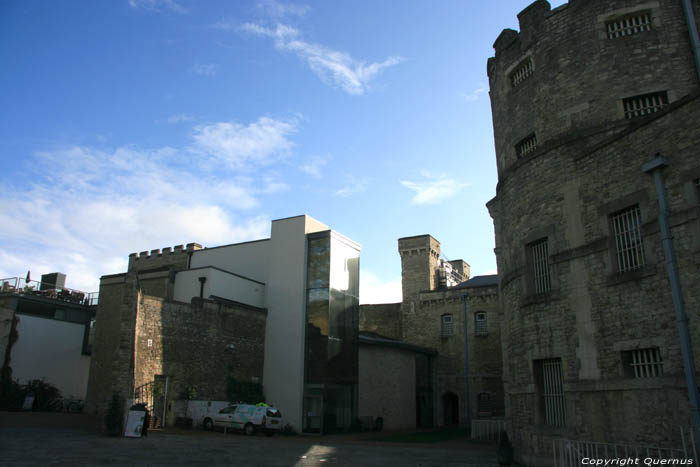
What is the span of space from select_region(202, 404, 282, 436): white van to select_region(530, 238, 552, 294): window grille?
12.5m

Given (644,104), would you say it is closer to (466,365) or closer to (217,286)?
(217,286)

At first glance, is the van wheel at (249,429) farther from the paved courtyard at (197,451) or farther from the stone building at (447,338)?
the stone building at (447,338)

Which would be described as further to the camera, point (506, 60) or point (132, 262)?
point (132, 262)

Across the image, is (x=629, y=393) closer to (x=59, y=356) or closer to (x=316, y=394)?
(x=316, y=394)

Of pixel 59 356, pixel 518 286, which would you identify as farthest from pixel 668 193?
pixel 59 356

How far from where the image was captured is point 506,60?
17.8m

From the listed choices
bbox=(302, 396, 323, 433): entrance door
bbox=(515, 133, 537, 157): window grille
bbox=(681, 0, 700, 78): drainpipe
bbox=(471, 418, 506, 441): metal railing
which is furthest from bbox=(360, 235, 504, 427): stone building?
bbox=(681, 0, 700, 78): drainpipe

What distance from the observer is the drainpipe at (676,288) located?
10242mm

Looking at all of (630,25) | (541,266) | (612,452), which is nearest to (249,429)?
(541,266)

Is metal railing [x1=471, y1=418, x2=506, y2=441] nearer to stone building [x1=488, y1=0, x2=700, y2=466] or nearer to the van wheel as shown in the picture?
stone building [x1=488, y1=0, x2=700, y2=466]

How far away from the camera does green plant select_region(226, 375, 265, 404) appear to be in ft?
80.8

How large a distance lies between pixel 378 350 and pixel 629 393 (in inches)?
789

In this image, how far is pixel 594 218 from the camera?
44.3 feet

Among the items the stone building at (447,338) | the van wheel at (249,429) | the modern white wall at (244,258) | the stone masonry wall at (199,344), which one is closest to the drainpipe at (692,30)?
the van wheel at (249,429)
